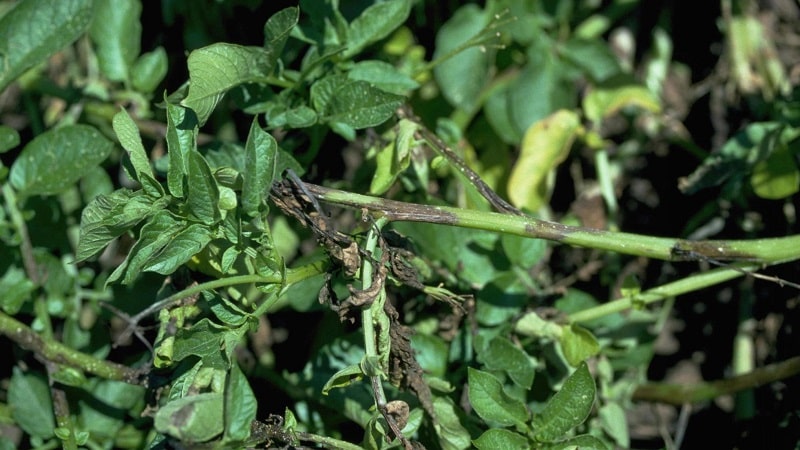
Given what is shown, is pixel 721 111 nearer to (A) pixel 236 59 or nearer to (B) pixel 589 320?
(B) pixel 589 320

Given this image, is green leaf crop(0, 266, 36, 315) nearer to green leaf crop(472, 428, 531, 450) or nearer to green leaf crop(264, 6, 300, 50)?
green leaf crop(264, 6, 300, 50)

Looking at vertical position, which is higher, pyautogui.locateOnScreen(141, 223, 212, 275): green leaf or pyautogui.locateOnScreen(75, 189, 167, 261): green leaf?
pyautogui.locateOnScreen(75, 189, 167, 261): green leaf

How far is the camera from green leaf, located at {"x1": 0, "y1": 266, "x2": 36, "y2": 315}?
55.3 inches

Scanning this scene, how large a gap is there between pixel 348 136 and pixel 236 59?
273 mm

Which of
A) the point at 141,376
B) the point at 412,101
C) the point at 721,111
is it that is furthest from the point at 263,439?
the point at 721,111

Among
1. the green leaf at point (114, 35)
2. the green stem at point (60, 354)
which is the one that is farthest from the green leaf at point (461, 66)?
the green stem at point (60, 354)

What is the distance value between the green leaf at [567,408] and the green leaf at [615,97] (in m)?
0.88

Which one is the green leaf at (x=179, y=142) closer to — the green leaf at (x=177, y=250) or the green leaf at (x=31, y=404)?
the green leaf at (x=177, y=250)

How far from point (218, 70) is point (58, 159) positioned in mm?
460

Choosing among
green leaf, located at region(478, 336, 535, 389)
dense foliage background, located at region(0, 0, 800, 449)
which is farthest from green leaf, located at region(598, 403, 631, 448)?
green leaf, located at region(478, 336, 535, 389)

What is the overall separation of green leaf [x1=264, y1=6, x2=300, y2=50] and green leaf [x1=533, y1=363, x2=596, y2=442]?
24.2 inches

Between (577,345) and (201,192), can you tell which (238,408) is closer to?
(201,192)

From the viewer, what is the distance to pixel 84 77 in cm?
197

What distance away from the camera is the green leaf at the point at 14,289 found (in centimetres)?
140
